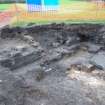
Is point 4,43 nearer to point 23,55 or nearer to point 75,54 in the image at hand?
point 23,55

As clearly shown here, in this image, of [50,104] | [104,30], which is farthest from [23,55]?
[104,30]

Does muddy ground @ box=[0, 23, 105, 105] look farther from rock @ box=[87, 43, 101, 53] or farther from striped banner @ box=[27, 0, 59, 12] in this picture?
striped banner @ box=[27, 0, 59, 12]

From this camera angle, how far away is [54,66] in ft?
36.2

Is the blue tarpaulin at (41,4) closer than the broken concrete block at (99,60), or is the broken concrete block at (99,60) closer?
the broken concrete block at (99,60)

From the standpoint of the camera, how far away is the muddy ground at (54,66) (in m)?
8.37

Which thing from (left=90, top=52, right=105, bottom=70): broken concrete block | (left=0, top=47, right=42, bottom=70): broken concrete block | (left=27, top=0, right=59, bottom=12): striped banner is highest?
(left=27, top=0, right=59, bottom=12): striped banner

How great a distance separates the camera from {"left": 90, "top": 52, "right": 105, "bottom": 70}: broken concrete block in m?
10.8

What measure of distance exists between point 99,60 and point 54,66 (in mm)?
1809

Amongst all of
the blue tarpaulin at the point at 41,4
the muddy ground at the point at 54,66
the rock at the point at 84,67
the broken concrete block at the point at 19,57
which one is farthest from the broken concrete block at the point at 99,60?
the blue tarpaulin at the point at 41,4

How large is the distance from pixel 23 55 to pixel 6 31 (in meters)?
2.89

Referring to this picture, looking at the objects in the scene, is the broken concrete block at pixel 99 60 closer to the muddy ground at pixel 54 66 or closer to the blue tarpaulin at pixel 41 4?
the muddy ground at pixel 54 66

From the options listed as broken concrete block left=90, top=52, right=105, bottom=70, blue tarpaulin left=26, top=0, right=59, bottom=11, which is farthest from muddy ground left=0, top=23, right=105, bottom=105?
blue tarpaulin left=26, top=0, right=59, bottom=11

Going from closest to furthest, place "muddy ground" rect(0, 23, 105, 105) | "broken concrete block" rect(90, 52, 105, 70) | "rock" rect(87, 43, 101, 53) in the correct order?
"muddy ground" rect(0, 23, 105, 105), "broken concrete block" rect(90, 52, 105, 70), "rock" rect(87, 43, 101, 53)

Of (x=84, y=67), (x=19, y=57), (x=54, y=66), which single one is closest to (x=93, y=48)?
(x=84, y=67)
